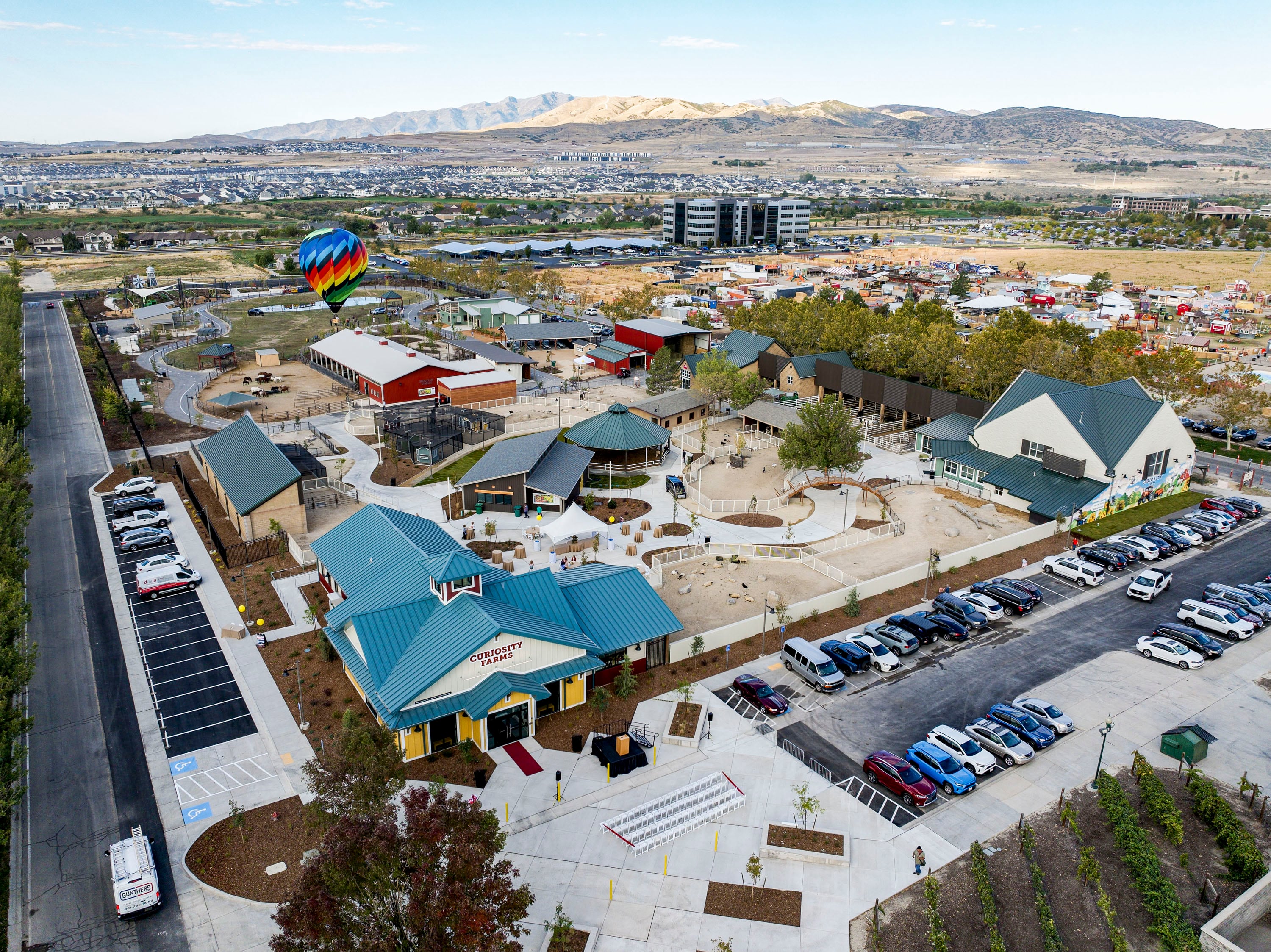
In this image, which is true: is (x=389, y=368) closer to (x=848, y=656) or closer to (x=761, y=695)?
(x=848, y=656)

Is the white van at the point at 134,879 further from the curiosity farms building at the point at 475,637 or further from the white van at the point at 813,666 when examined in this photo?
the white van at the point at 813,666

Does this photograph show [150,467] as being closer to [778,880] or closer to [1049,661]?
[778,880]

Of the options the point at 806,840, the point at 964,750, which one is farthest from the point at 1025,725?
the point at 806,840

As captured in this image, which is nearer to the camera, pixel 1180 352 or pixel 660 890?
pixel 660 890

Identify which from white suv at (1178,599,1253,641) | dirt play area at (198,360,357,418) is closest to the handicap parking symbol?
white suv at (1178,599,1253,641)

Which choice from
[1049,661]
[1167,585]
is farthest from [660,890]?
[1167,585]

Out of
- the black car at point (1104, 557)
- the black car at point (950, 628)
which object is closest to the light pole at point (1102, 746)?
the black car at point (950, 628)

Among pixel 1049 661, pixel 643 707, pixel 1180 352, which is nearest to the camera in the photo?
pixel 643 707

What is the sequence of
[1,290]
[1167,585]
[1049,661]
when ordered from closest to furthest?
[1049,661]
[1167,585]
[1,290]
